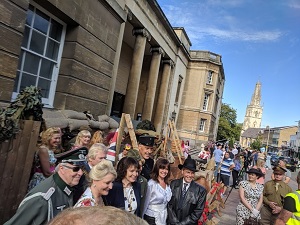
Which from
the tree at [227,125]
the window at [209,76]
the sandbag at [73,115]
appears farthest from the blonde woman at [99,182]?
the tree at [227,125]

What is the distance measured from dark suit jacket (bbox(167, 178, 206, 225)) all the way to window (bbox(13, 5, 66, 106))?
4528mm

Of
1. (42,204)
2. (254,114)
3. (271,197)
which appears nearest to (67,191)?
(42,204)

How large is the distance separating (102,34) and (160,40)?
10750 millimetres

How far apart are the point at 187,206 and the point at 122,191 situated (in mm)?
1288

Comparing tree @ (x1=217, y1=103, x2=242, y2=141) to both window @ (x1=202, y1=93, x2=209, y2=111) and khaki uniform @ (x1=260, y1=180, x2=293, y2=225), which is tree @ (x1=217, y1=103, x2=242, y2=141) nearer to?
window @ (x1=202, y1=93, x2=209, y2=111)

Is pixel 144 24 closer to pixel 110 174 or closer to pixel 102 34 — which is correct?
pixel 102 34

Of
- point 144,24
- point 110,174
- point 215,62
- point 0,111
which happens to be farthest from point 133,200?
point 215,62

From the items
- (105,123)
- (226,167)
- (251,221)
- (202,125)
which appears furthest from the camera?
(202,125)

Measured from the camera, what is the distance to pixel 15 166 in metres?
2.87

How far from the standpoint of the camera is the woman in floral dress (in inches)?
186

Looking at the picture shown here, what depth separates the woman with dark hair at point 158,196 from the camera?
3576 mm

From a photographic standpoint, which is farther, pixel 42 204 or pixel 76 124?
pixel 76 124

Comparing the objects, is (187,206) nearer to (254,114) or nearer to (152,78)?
(152,78)

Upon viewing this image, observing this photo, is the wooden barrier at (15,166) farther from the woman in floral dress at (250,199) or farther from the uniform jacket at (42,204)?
the woman in floral dress at (250,199)
